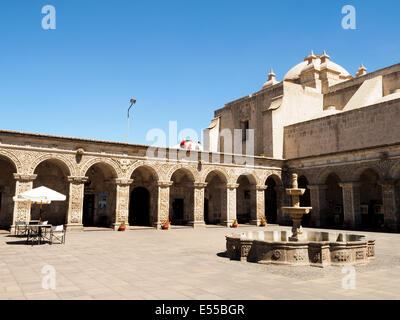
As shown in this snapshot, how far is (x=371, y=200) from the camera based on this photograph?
23.1 metres

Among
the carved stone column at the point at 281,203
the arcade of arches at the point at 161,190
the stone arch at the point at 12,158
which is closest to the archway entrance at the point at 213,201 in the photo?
the arcade of arches at the point at 161,190

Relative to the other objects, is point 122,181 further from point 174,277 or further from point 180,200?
point 174,277

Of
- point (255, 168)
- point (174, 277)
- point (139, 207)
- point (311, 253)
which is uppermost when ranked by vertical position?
point (255, 168)

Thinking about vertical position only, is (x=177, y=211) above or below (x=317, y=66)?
below

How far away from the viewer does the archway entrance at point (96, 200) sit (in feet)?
67.5

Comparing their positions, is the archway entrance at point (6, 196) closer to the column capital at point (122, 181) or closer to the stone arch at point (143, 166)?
the column capital at point (122, 181)

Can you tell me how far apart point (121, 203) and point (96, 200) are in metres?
3.03

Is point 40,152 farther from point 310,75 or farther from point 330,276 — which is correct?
point 310,75

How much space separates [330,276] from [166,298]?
391cm

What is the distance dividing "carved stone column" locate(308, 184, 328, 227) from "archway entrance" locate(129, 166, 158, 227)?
11.6 metres

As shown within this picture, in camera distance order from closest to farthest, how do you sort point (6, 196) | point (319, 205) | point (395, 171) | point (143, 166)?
point (6, 196) → point (395, 171) → point (143, 166) → point (319, 205)

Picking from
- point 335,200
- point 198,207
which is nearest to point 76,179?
point 198,207

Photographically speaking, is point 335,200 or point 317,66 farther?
point 317,66

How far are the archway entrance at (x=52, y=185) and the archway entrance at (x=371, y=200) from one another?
20233 millimetres
